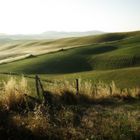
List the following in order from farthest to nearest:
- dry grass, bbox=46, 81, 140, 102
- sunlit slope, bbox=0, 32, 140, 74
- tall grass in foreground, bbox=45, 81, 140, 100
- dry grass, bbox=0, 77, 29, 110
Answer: sunlit slope, bbox=0, 32, 140, 74 → tall grass in foreground, bbox=45, 81, 140, 100 → dry grass, bbox=46, 81, 140, 102 → dry grass, bbox=0, 77, 29, 110

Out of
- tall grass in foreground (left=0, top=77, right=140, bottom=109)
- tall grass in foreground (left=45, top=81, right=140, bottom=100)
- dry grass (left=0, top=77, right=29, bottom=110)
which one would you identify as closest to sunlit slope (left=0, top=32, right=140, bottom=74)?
tall grass in foreground (left=45, top=81, right=140, bottom=100)

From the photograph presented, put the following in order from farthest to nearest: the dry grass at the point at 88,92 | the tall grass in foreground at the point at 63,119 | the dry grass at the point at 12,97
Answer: the dry grass at the point at 88,92 < the dry grass at the point at 12,97 < the tall grass in foreground at the point at 63,119

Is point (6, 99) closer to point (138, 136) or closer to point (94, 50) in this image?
point (138, 136)

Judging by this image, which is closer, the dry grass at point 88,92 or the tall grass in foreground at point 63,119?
the tall grass in foreground at point 63,119

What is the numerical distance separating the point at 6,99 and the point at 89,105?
179 inches

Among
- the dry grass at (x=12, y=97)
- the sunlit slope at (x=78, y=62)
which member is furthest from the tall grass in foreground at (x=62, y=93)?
the sunlit slope at (x=78, y=62)

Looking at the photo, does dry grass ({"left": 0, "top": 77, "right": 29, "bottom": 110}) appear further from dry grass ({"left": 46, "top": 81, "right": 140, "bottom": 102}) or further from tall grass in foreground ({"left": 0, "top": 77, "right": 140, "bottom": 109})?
dry grass ({"left": 46, "top": 81, "right": 140, "bottom": 102})

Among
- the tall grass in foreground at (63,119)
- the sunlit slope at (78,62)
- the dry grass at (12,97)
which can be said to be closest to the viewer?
the tall grass in foreground at (63,119)

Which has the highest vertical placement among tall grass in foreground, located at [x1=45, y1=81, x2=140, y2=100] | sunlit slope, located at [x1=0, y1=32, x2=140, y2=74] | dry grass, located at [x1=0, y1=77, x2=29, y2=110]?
dry grass, located at [x1=0, y1=77, x2=29, y2=110]

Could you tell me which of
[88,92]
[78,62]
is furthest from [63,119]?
[78,62]

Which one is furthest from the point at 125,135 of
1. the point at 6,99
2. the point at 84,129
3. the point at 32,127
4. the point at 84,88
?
the point at 84,88

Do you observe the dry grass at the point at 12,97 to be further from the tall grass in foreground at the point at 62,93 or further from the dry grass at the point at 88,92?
the dry grass at the point at 88,92

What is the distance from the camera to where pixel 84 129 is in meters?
13.2

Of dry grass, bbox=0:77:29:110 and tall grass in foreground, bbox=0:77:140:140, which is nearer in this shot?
tall grass in foreground, bbox=0:77:140:140
